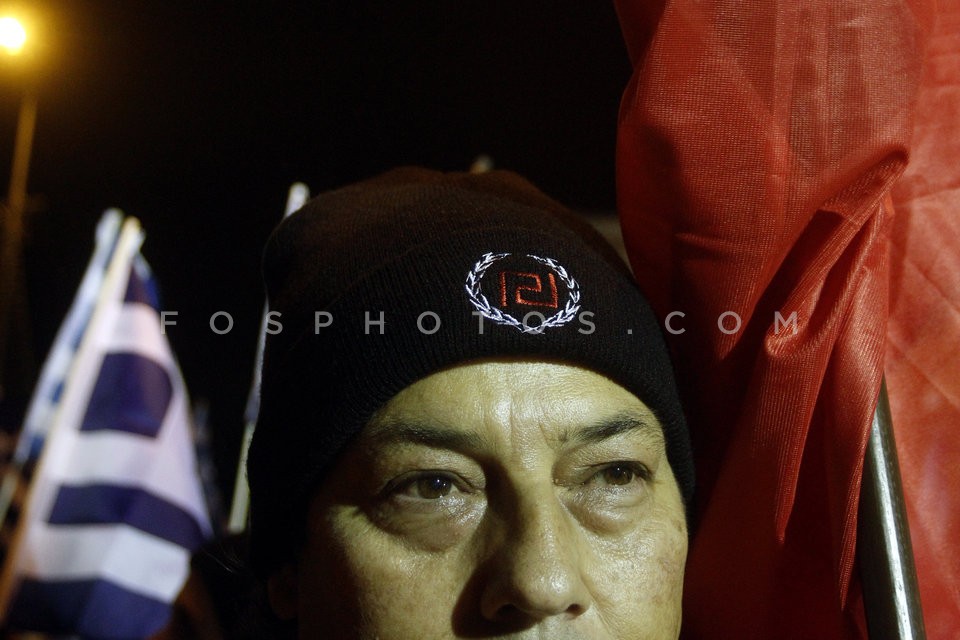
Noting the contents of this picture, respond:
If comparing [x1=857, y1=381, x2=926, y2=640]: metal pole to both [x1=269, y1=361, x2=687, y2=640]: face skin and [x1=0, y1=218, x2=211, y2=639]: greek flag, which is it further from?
[x1=0, y1=218, x2=211, y2=639]: greek flag

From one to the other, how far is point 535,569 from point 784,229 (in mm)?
798

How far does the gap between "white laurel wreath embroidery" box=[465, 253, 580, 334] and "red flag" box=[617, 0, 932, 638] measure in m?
0.22

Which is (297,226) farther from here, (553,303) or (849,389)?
(849,389)

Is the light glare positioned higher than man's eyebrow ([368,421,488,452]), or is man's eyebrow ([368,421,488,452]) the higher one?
the light glare

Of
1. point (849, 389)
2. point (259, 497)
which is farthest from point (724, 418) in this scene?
point (259, 497)

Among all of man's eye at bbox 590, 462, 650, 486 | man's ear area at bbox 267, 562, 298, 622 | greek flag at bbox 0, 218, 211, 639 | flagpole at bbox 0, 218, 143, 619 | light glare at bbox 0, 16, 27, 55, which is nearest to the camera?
man's eye at bbox 590, 462, 650, 486

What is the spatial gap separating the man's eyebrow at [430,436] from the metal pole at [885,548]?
715 millimetres

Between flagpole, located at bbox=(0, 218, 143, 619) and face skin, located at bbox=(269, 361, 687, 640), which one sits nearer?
face skin, located at bbox=(269, 361, 687, 640)

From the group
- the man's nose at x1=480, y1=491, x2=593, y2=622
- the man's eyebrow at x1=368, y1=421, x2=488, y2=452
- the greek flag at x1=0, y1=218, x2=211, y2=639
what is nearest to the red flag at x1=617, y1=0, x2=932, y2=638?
the man's nose at x1=480, y1=491, x2=593, y2=622

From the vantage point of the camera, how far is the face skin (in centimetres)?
151

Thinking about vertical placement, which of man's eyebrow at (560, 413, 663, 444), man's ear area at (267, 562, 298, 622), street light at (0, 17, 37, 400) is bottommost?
man's ear area at (267, 562, 298, 622)

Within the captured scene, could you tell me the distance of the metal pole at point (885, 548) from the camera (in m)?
1.50

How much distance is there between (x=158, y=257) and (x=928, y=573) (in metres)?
16.8

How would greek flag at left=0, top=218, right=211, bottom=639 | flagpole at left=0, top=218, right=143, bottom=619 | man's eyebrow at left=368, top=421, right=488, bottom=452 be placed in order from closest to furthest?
1. man's eyebrow at left=368, top=421, right=488, bottom=452
2. greek flag at left=0, top=218, right=211, bottom=639
3. flagpole at left=0, top=218, right=143, bottom=619
